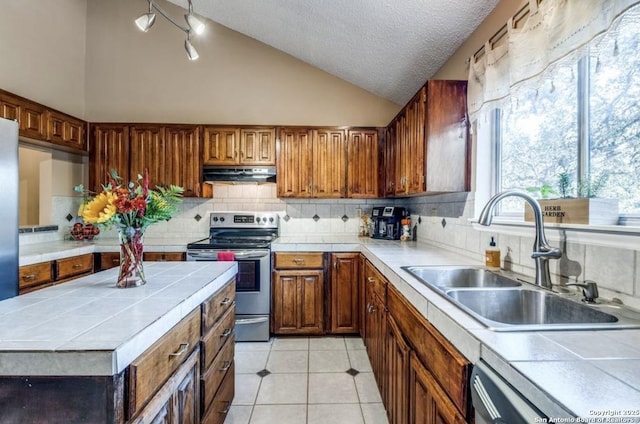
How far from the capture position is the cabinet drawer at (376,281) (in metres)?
1.94

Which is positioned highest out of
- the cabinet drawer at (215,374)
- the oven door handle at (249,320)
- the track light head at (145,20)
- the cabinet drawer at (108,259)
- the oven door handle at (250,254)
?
the track light head at (145,20)

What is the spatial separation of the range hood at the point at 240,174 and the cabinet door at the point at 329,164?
1.57 ft

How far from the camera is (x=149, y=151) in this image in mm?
3279

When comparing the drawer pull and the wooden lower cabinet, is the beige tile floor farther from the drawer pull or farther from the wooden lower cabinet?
the drawer pull

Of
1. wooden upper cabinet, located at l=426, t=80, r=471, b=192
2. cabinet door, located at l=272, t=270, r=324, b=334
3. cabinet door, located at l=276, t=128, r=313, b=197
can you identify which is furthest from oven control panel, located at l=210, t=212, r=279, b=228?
wooden upper cabinet, located at l=426, t=80, r=471, b=192

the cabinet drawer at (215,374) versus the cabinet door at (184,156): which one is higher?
the cabinet door at (184,156)

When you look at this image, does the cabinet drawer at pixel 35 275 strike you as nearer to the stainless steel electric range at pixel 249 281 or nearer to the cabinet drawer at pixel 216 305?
the stainless steel electric range at pixel 249 281

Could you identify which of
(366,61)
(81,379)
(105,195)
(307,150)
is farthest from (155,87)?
(81,379)

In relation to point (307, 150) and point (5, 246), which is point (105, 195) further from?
point (307, 150)

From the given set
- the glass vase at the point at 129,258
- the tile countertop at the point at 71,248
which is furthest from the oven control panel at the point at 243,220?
the glass vase at the point at 129,258

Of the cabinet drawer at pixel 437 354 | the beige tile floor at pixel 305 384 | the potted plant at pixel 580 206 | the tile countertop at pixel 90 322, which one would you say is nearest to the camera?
the tile countertop at pixel 90 322

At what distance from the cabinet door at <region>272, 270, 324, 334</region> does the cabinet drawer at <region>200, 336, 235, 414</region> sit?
3.67 ft

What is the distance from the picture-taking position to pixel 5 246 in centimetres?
124

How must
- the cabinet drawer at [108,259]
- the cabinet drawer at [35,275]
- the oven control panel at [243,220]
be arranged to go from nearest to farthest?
the cabinet drawer at [35,275]
the cabinet drawer at [108,259]
the oven control panel at [243,220]
